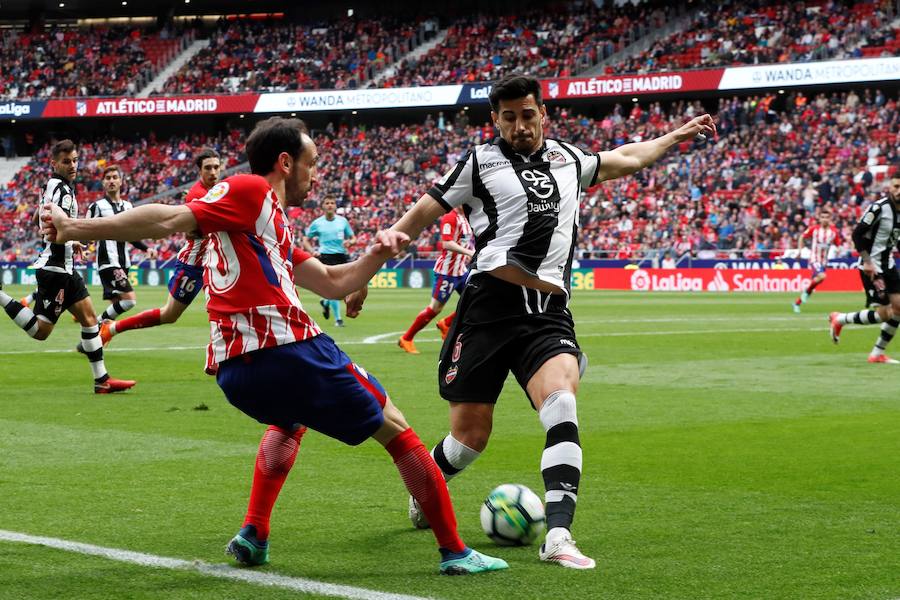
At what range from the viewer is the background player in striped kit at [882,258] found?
14.8 metres

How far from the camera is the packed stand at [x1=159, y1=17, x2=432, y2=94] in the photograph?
200 feet

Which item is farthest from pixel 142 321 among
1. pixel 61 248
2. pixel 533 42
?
pixel 533 42

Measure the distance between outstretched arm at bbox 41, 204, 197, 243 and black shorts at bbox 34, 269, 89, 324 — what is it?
8002mm

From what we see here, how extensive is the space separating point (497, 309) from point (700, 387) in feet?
23.8

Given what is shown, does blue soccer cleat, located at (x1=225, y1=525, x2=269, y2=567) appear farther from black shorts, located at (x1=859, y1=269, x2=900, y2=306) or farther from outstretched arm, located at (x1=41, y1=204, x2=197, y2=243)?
black shorts, located at (x1=859, y1=269, x2=900, y2=306)

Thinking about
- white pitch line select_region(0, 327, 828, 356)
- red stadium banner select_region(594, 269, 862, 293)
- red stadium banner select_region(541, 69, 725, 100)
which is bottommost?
red stadium banner select_region(594, 269, 862, 293)

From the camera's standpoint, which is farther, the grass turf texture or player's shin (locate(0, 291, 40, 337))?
player's shin (locate(0, 291, 40, 337))

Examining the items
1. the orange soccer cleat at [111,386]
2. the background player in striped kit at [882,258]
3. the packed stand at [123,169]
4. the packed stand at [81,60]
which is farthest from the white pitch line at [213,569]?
the packed stand at [81,60]

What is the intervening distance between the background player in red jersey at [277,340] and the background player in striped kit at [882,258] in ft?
35.7

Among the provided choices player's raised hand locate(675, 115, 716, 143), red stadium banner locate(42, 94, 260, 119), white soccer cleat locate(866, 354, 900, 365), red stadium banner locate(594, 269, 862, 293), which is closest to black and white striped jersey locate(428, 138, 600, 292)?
player's raised hand locate(675, 115, 716, 143)

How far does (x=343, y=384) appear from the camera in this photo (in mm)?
4906

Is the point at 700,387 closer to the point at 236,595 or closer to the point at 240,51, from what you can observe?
the point at 236,595

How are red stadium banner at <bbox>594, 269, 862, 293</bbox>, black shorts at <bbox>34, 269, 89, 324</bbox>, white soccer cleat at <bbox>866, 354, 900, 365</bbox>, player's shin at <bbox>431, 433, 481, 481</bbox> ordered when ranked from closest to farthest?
player's shin at <bbox>431, 433, 481, 481</bbox>
black shorts at <bbox>34, 269, 89, 324</bbox>
white soccer cleat at <bbox>866, 354, 900, 365</bbox>
red stadium banner at <bbox>594, 269, 862, 293</bbox>

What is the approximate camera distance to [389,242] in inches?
203
